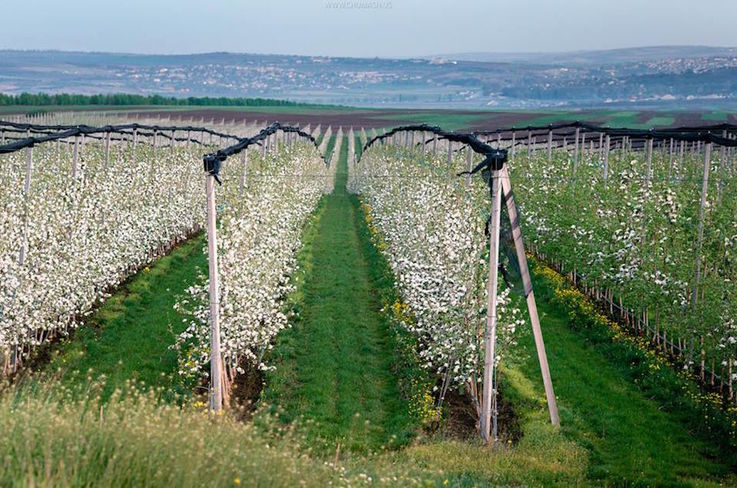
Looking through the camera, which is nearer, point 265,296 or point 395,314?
point 265,296

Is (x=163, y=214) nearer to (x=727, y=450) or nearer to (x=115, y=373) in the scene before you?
(x=115, y=373)

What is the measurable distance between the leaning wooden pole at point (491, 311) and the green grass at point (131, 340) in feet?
13.2

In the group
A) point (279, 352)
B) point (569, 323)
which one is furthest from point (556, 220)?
point (279, 352)

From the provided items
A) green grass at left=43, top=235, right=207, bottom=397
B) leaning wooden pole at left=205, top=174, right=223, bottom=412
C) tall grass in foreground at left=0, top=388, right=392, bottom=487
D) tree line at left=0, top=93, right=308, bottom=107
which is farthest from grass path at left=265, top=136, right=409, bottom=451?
tree line at left=0, top=93, right=308, bottom=107

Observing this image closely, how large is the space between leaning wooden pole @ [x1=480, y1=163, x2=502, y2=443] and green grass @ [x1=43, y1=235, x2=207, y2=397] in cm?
404

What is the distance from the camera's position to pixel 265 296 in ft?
49.7

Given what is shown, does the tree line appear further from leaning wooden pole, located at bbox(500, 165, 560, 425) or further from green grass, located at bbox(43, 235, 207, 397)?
leaning wooden pole, located at bbox(500, 165, 560, 425)

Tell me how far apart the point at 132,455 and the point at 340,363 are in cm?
896

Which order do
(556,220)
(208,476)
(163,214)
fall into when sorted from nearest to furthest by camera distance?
(208,476)
(556,220)
(163,214)

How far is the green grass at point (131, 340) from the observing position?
14907mm

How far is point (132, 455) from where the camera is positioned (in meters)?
7.18

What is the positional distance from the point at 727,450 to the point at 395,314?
7.29 meters

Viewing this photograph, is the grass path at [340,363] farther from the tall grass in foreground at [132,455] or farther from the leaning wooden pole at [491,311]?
the tall grass in foreground at [132,455]

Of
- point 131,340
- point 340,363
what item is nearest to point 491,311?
point 340,363
